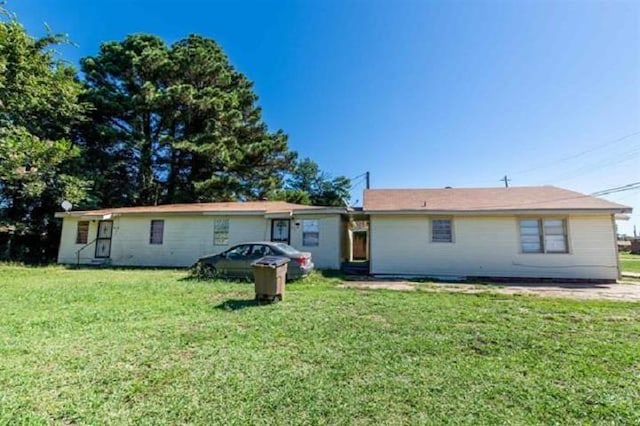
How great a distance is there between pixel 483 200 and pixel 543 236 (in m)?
2.40

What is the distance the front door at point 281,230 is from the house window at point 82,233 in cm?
988

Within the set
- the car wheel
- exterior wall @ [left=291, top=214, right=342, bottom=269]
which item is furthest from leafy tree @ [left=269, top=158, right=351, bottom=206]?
the car wheel

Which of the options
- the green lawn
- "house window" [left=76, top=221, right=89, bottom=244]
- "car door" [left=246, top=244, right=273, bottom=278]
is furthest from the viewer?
"house window" [left=76, top=221, right=89, bottom=244]

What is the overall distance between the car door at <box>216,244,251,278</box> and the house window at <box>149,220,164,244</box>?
613 cm

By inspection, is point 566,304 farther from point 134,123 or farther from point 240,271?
point 134,123

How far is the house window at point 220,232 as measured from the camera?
1478 centimetres

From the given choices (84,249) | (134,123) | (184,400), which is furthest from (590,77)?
(134,123)

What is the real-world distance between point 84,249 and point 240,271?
10693 millimetres

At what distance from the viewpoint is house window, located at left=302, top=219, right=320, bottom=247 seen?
45.1 feet

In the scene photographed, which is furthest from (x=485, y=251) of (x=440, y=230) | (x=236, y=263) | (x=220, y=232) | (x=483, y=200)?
(x=220, y=232)

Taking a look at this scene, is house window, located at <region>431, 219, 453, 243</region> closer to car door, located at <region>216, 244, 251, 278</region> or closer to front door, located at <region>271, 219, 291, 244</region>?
front door, located at <region>271, 219, 291, 244</region>

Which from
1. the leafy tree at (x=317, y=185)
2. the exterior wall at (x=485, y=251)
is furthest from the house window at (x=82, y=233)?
the leafy tree at (x=317, y=185)

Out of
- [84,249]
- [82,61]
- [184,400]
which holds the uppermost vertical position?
[82,61]

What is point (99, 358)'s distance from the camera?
3.93 metres
